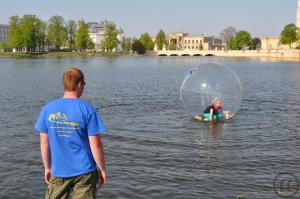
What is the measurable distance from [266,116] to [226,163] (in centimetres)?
1030

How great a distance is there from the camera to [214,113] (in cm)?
1914

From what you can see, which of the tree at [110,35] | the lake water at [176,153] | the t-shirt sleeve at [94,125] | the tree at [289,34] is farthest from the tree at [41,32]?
the t-shirt sleeve at [94,125]

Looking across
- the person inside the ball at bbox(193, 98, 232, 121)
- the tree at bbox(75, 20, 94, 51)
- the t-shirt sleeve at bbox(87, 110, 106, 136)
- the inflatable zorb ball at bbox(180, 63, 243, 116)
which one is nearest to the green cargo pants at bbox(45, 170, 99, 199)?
the t-shirt sleeve at bbox(87, 110, 106, 136)

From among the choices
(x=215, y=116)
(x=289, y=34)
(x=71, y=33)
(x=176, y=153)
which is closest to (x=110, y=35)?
(x=71, y=33)

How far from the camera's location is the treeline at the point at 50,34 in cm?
16712

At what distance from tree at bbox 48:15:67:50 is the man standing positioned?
177092 millimetres

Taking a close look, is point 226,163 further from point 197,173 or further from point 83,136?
point 83,136

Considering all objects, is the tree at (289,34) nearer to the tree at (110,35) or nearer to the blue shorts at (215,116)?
the tree at (110,35)

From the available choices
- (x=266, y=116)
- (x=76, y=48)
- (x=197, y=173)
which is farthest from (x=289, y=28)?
(x=197, y=173)

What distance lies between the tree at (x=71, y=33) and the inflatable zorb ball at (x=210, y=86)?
176 m

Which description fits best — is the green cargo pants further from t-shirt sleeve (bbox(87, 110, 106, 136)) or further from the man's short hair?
the man's short hair

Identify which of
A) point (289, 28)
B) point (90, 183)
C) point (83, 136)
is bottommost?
point (90, 183)

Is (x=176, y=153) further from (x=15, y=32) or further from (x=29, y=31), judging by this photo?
(x=15, y=32)

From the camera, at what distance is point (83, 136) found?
6.02 meters
